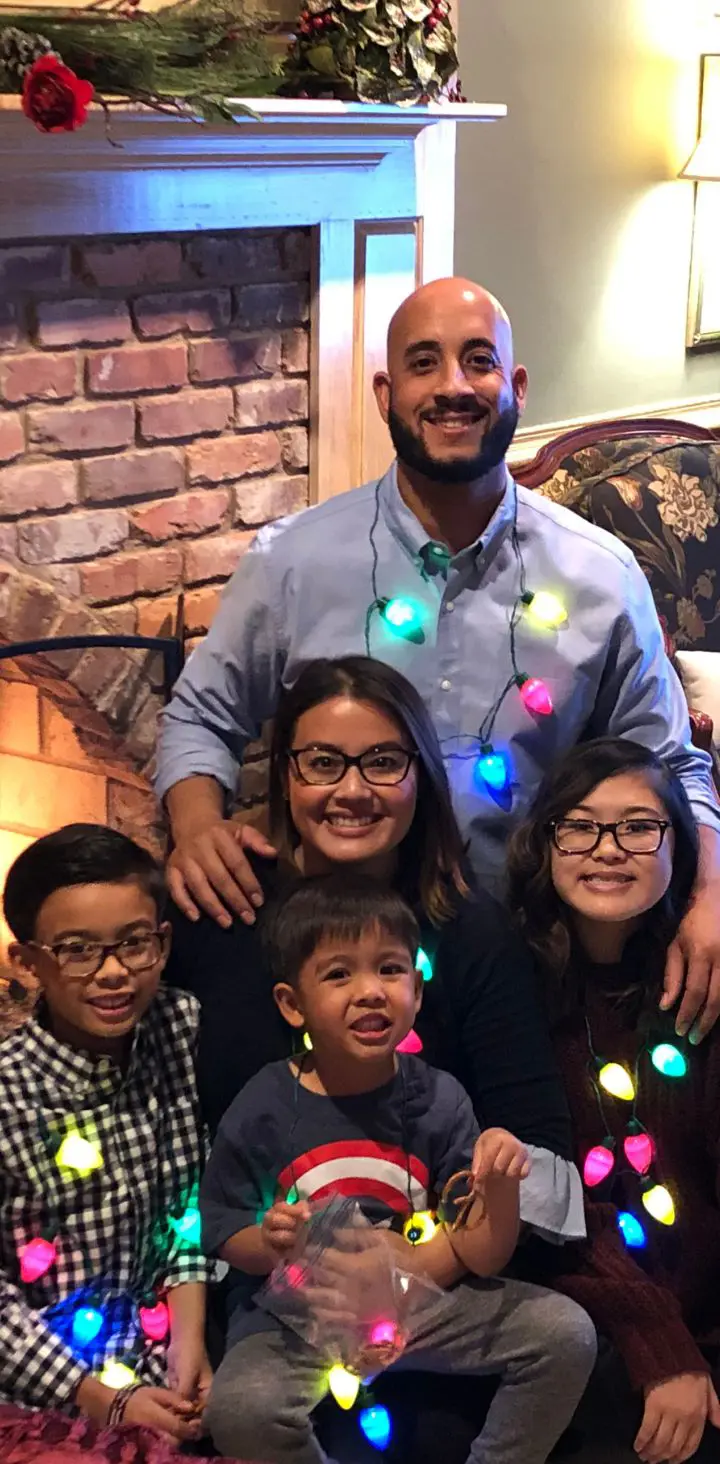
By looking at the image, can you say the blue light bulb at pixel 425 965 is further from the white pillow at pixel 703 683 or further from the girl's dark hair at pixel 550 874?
the white pillow at pixel 703 683

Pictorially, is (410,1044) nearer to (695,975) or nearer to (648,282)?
(695,975)

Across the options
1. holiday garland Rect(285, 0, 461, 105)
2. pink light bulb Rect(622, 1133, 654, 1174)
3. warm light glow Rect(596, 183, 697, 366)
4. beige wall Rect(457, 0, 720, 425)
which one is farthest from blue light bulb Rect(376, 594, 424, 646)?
warm light glow Rect(596, 183, 697, 366)

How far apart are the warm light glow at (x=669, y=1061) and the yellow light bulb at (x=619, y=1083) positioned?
0.03 m

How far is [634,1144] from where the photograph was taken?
5.24 ft

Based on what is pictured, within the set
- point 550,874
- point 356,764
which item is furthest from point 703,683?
point 356,764

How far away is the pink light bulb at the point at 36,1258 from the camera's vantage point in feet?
4.84

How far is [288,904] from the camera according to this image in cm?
154

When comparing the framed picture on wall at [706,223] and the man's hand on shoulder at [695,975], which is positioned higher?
the framed picture on wall at [706,223]

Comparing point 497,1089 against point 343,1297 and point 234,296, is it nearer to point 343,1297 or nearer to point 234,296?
point 343,1297

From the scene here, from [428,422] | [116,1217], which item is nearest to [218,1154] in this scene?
[116,1217]

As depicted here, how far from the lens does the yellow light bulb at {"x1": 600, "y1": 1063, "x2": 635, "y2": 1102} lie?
1.62 metres

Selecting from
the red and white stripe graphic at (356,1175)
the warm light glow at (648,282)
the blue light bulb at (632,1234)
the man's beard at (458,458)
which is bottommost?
the blue light bulb at (632,1234)

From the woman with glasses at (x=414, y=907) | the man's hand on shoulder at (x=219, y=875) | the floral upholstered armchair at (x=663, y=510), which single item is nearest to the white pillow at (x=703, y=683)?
the floral upholstered armchair at (x=663, y=510)

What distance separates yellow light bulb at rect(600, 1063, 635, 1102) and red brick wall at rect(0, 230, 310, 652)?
115cm
